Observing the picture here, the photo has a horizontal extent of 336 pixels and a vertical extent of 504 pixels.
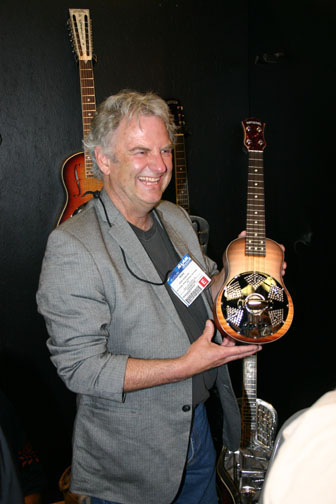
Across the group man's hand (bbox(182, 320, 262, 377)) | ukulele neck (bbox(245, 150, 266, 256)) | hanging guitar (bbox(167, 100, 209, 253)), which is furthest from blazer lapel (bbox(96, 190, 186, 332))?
hanging guitar (bbox(167, 100, 209, 253))

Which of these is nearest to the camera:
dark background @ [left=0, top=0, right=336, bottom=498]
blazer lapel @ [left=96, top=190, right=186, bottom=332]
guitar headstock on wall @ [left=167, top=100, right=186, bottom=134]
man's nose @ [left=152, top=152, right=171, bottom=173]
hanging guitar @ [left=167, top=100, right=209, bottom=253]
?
blazer lapel @ [left=96, top=190, right=186, bottom=332]

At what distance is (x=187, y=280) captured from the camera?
1.50m

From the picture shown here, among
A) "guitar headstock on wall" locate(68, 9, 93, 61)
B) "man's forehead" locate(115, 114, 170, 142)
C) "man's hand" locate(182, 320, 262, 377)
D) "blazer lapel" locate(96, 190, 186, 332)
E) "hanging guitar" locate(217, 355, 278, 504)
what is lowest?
"hanging guitar" locate(217, 355, 278, 504)

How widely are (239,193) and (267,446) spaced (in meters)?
1.78

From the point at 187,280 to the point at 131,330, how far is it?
287mm

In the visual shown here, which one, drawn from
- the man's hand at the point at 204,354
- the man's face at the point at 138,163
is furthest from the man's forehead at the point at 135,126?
the man's hand at the point at 204,354

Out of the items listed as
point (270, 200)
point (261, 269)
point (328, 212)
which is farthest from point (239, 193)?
point (261, 269)

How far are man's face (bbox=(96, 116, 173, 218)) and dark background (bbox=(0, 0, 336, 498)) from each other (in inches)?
40.6

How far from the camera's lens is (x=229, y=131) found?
306cm

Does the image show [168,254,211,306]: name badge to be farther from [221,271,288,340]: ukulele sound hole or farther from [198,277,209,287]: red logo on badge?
[221,271,288,340]: ukulele sound hole

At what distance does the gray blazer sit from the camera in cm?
125

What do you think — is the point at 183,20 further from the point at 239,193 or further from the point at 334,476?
the point at 334,476

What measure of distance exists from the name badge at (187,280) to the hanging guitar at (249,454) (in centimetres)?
79

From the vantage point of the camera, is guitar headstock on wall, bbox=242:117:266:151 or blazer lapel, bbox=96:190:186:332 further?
guitar headstock on wall, bbox=242:117:266:151
